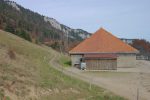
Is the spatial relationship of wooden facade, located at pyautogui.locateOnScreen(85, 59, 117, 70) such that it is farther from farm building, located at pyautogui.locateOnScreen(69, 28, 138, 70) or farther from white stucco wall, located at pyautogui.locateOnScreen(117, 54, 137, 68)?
white stucco wall, located at pyautogui.locateOnScreen(117, 54, 137, 68)

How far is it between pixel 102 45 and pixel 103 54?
2.56 meters

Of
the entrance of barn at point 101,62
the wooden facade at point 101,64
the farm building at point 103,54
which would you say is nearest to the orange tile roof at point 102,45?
the farm building at point 103,54

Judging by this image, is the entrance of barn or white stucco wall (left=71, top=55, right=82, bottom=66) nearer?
the entrance of barn

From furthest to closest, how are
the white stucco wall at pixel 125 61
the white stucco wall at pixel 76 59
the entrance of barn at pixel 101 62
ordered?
the white stucco wall at pixel 76 59, the white stucco wall at pixel 125 61, the entrance of barn at pixel 101 62

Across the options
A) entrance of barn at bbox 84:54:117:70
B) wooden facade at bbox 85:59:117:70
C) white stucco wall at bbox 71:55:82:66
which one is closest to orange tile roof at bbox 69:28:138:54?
white stucco wall at bbox 71:55:82:66

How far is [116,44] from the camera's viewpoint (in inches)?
2509

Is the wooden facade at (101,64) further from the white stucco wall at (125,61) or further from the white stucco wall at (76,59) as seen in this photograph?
the white stucco wall at (76,59)

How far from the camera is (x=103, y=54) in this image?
2391 inches

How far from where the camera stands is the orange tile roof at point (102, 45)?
202 feet

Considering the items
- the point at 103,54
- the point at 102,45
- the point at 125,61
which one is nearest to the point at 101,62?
the point at 103,54

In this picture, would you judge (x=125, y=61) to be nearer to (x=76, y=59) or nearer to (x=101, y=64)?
(x=101, y=64)

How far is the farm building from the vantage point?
58125 millimetres

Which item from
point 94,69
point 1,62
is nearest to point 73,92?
point 1,62

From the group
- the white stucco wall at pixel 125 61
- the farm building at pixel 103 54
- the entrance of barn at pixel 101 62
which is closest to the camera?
the entrance of barn at pixel 101 62
